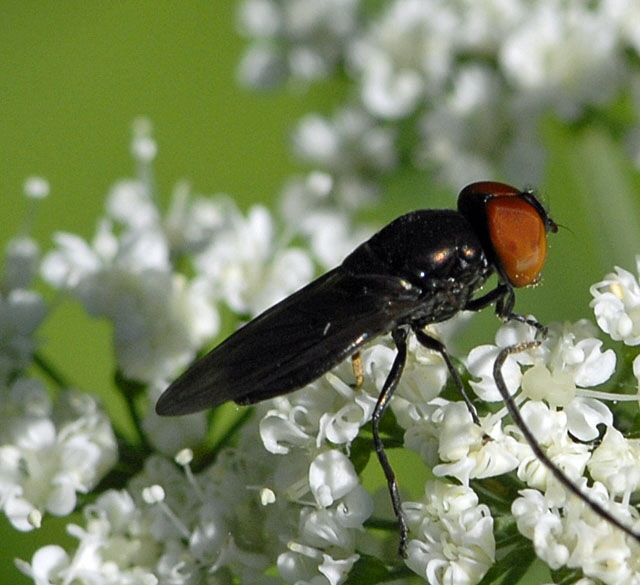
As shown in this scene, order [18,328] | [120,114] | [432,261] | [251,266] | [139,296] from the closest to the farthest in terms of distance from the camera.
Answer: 1. [432,261]
2. [18,328]
3. [139,296]
4. [251,266]
5. [120,114]

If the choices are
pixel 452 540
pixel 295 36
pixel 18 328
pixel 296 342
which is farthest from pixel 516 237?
pixel 295 36

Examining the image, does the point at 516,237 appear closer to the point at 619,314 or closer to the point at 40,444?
the point at 619,314

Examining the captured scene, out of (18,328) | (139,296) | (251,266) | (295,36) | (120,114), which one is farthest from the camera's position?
(120,114)

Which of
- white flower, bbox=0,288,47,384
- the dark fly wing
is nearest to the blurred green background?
white flower, bbox=0,288,47,384

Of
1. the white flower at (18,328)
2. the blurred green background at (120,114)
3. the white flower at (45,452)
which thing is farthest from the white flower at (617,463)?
the blurred green background at (120,114)

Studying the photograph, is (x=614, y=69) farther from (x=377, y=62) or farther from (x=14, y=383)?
(x=14, y=383)
